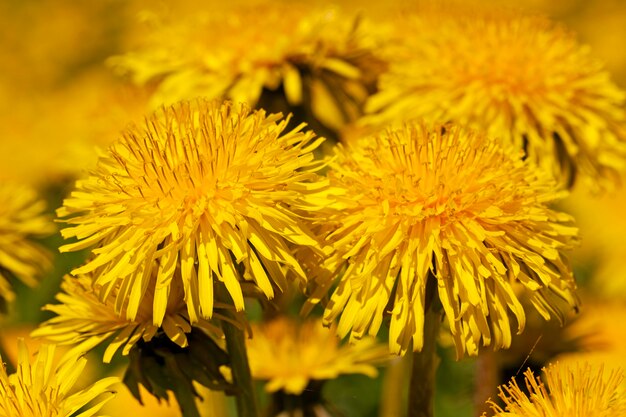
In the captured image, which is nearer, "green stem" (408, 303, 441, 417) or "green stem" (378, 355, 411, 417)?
"green stem" (408, 303, 441, 417)

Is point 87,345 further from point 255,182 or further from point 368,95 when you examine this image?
point 368,95

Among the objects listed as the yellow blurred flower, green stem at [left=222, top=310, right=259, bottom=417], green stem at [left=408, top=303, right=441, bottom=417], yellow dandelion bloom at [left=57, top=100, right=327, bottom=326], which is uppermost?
yellow dandelion bloom at [left=57, top=100, right=327, bottom=326]

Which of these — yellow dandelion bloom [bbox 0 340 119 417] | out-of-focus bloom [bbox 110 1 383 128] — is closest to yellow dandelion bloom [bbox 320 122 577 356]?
yellow dandelion bloom [bbox 0 340 119 417]

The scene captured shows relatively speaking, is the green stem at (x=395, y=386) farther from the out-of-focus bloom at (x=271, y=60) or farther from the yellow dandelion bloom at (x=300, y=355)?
the out-of-focus bloom at (x=271, y=60)

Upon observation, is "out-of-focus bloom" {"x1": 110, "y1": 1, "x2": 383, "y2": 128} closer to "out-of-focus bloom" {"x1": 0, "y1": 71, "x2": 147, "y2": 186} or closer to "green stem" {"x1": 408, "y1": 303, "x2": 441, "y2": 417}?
"out-of-focus bloom" {"x1": 0, "y1": 71, "x2": 147, "y2": 186}

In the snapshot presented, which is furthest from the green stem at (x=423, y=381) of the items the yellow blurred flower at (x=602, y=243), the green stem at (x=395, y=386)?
the yellow blurred flower at (x=602, y=243)

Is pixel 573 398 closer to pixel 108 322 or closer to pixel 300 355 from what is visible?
pixel 108 322

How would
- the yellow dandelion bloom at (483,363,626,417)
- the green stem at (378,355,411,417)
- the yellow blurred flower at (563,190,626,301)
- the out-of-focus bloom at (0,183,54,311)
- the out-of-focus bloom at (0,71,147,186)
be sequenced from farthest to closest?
the yellow blurred flower at (563,190,626,301) → the out-of-focus bloom at (0,71,147,186) → the green stem at (378,355,411,417) → the out-of-focus bloom at (0,183,54,311) → the yellow dandelion bloom at (483,363,626,417)
